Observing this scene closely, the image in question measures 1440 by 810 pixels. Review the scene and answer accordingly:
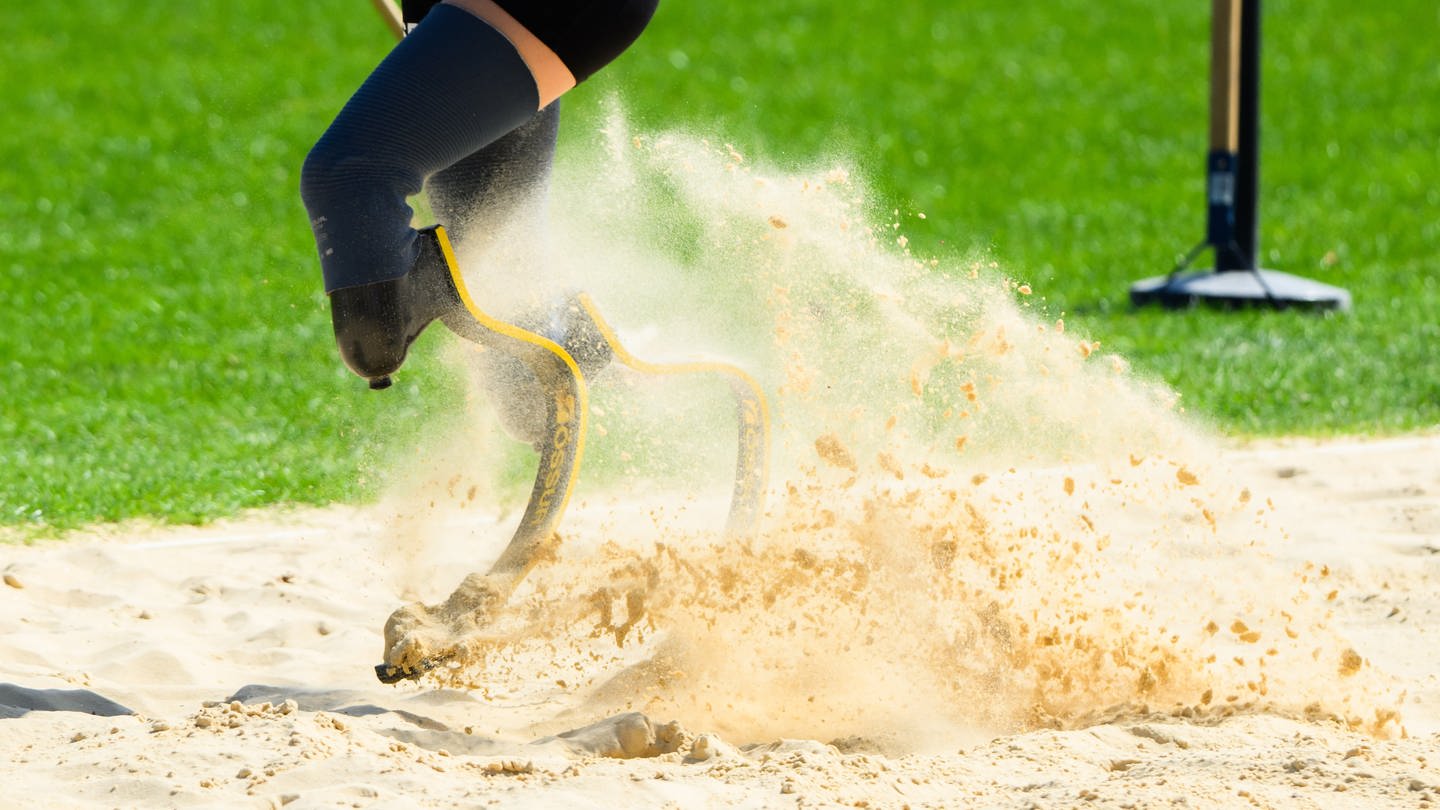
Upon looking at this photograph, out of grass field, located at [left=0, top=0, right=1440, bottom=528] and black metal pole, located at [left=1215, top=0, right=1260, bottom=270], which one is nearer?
grass field, located at [left=0, top=0, right=1440, bottom=528]

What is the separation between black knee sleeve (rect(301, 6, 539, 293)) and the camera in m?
3.22

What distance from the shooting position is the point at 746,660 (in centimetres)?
356

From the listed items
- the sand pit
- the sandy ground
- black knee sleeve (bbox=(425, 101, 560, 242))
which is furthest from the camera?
black knee sleeve (bbox=(425, 101, 560, 242))

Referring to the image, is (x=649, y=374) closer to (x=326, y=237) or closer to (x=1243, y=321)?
(x=326, y=237)

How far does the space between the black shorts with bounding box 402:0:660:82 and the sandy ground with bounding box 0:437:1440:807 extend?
1.21 meters

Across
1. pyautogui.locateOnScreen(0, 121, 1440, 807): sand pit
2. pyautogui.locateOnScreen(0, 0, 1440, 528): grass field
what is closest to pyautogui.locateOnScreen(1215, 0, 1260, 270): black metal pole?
pyautogui.locateOnScreen(0, 0, 1440, 528): grass field

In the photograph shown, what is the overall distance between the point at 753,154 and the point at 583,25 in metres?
5.02

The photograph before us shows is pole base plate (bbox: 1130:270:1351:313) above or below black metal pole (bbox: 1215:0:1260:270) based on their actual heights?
below

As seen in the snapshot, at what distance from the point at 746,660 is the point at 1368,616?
1.50 m

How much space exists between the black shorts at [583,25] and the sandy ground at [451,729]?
1211 millimetres

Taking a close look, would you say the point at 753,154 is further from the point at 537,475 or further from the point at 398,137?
the point at 398,137

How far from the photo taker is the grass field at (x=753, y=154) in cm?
609

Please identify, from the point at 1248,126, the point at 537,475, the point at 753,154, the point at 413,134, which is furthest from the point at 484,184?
the point at 1248,126

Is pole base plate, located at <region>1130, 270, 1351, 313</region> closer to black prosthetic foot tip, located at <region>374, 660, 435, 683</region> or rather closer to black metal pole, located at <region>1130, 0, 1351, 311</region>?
black metal pole, located at <region>1130, 0, 1351, 311</region>
